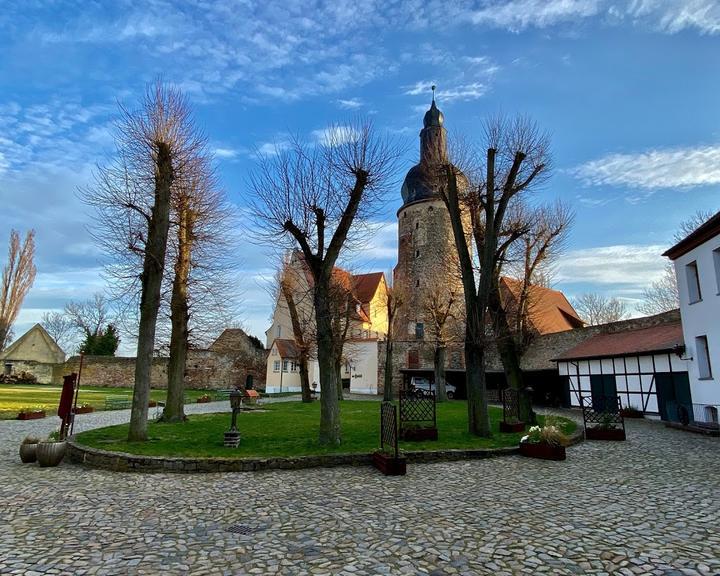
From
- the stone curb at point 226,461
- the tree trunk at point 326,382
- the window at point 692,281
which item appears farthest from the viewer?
the window at point 692,281

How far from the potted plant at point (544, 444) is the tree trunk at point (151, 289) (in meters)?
8.81

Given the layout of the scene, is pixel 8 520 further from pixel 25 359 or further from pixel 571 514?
pixel 25 359

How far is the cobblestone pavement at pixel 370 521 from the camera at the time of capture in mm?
4309

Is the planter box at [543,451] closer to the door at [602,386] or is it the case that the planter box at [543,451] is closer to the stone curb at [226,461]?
the stone curb at [226,461]

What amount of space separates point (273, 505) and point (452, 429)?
844 cm

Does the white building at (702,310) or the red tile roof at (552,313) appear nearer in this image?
the white building at (702,310)

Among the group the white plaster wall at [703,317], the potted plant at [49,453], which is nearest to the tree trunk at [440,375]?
the white plaster wall at [703,317]

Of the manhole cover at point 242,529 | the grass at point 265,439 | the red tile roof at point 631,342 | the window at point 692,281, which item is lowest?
the manhole cover at point 242,529

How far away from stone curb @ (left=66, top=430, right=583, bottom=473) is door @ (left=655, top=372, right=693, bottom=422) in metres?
10.2

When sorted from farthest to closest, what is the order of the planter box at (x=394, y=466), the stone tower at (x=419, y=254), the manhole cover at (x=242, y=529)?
the stone tower at (x=419, y=254) < the planter box at (x=394, y=466) < the manhole cover at (x=242, y=529)

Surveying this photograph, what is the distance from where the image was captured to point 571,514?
5797 mm

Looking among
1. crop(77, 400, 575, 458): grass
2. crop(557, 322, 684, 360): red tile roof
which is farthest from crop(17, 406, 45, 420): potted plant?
crop(557, 322, 684, 360): red tile roof

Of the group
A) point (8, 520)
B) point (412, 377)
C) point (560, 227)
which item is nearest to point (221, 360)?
point (412, 377)

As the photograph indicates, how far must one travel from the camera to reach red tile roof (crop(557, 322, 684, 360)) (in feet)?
59.7
